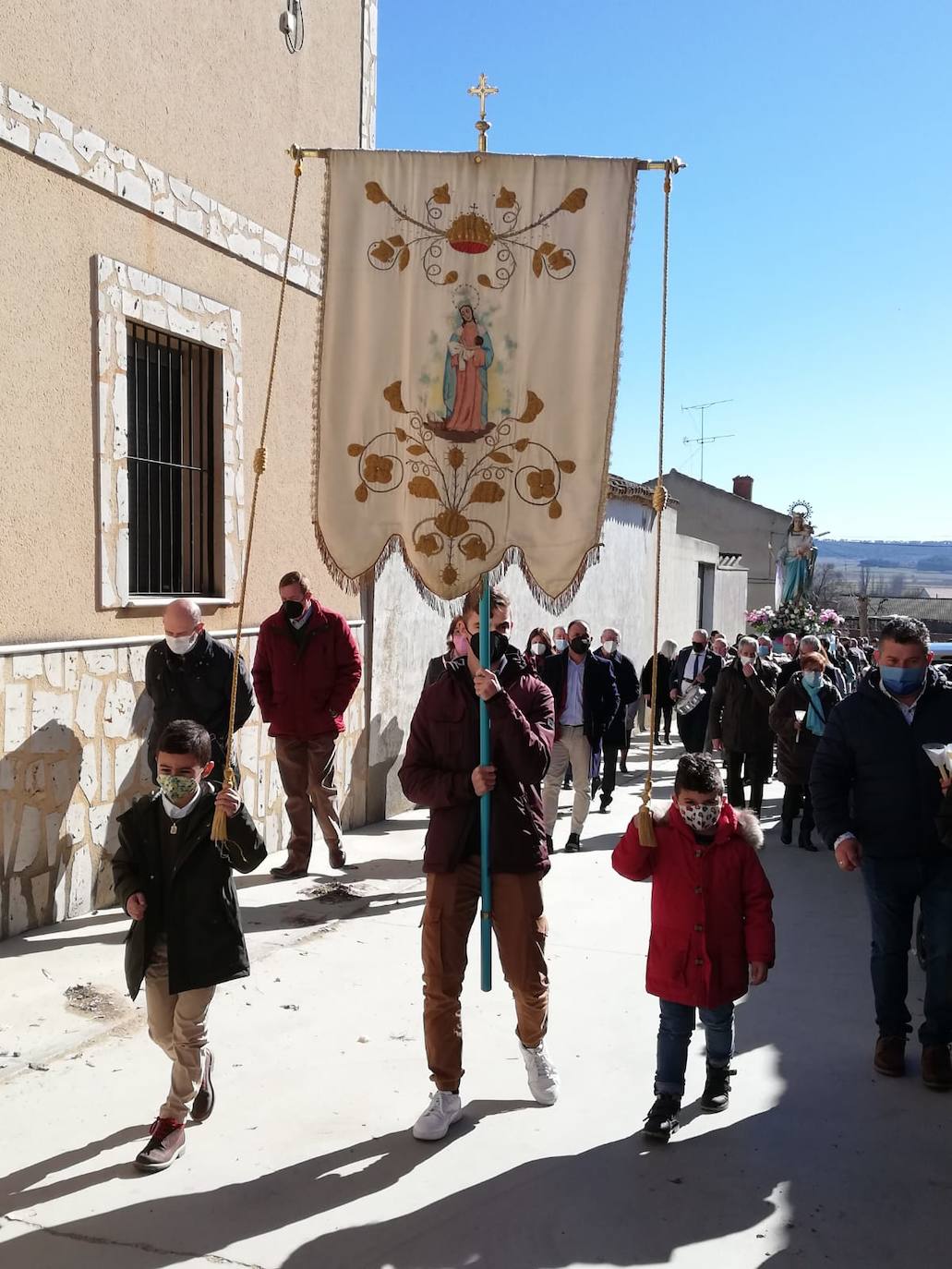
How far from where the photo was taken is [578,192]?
15.3ft

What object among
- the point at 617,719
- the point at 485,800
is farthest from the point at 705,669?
the point at 485,800

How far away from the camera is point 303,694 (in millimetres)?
7828

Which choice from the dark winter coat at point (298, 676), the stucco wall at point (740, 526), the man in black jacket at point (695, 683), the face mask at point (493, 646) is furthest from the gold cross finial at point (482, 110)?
the stucco wall at point (740, 526)

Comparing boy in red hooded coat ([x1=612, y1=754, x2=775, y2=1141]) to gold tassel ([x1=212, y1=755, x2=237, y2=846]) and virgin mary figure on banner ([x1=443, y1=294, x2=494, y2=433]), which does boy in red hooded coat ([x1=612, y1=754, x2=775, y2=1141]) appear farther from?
virgin mary figure on banner ([x1=443, y1=294, x2=494, y2=433])

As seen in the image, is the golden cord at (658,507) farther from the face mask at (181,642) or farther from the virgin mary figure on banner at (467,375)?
the face mask at (181,642)

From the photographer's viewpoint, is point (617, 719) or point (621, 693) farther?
point (621, 693)

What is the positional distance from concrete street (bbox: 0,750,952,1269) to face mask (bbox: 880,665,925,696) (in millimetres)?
1524

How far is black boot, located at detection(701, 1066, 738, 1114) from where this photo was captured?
14.1ft

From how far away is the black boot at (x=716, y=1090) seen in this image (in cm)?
430

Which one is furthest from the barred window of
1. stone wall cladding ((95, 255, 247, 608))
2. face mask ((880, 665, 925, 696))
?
face mask ((880, 665, 925, 696))

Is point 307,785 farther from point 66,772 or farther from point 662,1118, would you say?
point 662,1118

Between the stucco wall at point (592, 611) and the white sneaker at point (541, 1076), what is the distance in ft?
12.1

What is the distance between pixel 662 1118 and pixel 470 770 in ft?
4.47

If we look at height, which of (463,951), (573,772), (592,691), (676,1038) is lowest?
(676,1038)
